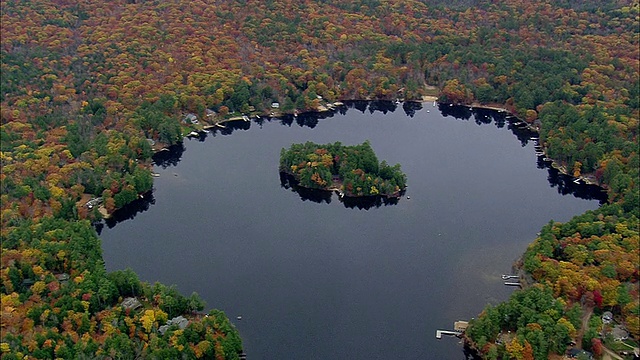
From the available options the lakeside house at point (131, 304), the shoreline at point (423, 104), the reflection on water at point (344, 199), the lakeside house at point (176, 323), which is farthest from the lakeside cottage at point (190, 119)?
the lakeside house at point (176, 323)

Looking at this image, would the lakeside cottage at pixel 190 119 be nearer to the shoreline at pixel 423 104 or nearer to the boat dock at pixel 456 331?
the shoreline at pixel 423 104

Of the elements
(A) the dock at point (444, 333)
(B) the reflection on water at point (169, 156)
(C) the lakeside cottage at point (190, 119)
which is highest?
(C) the lakeside cottage at point (190, 119)

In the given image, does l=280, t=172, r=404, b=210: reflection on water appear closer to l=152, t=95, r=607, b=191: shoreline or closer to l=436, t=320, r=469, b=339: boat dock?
l=436, t=320, r=469, b=339: boat dock

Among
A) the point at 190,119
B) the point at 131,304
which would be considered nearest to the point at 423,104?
the point at 190,119

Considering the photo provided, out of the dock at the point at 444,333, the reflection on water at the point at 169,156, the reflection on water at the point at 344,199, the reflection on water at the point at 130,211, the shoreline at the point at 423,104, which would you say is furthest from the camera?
the reflection on water at the point at 169,156

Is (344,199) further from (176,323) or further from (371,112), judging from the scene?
(371,112)

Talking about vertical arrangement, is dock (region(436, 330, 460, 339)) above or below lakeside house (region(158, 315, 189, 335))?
below

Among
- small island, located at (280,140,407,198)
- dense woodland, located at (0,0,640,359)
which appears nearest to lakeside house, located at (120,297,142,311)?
dense woodland, located at (0,0,640,359)
